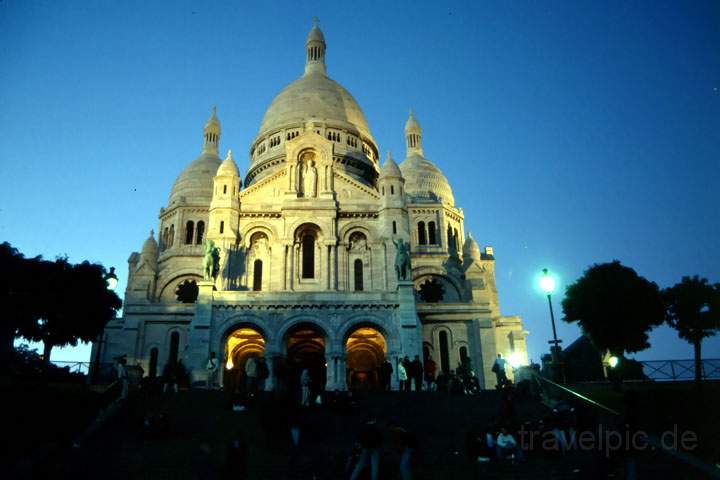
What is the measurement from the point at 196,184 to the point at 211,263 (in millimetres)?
19669

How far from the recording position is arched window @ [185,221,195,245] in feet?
163

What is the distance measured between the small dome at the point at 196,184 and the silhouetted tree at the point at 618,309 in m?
29.4

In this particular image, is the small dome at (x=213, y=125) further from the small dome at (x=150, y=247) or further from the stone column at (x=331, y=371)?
the stone column at (x=331, y=371)

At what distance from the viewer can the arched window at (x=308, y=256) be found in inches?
1563

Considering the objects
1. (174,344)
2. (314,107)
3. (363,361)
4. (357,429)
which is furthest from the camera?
(314,107)

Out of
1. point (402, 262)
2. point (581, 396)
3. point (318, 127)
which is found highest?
point (318, 127)

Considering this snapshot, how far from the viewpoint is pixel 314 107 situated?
5756 centimetres

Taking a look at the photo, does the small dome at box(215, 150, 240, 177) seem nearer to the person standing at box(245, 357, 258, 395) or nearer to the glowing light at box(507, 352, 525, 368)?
the person standing at box(245, 357, 258, 395)

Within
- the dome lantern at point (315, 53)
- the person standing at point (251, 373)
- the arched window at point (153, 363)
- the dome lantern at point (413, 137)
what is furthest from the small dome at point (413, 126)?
the person standing at point (251, 373)

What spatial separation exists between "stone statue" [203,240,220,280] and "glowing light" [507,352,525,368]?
24.3 meters

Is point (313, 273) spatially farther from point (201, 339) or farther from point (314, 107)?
point (314, 107)

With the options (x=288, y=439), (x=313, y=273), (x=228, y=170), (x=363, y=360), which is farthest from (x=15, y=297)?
(x=363, y=360)

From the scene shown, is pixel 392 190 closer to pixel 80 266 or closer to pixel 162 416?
pixel 80 266

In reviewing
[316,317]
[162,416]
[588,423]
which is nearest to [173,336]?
[316,317]
